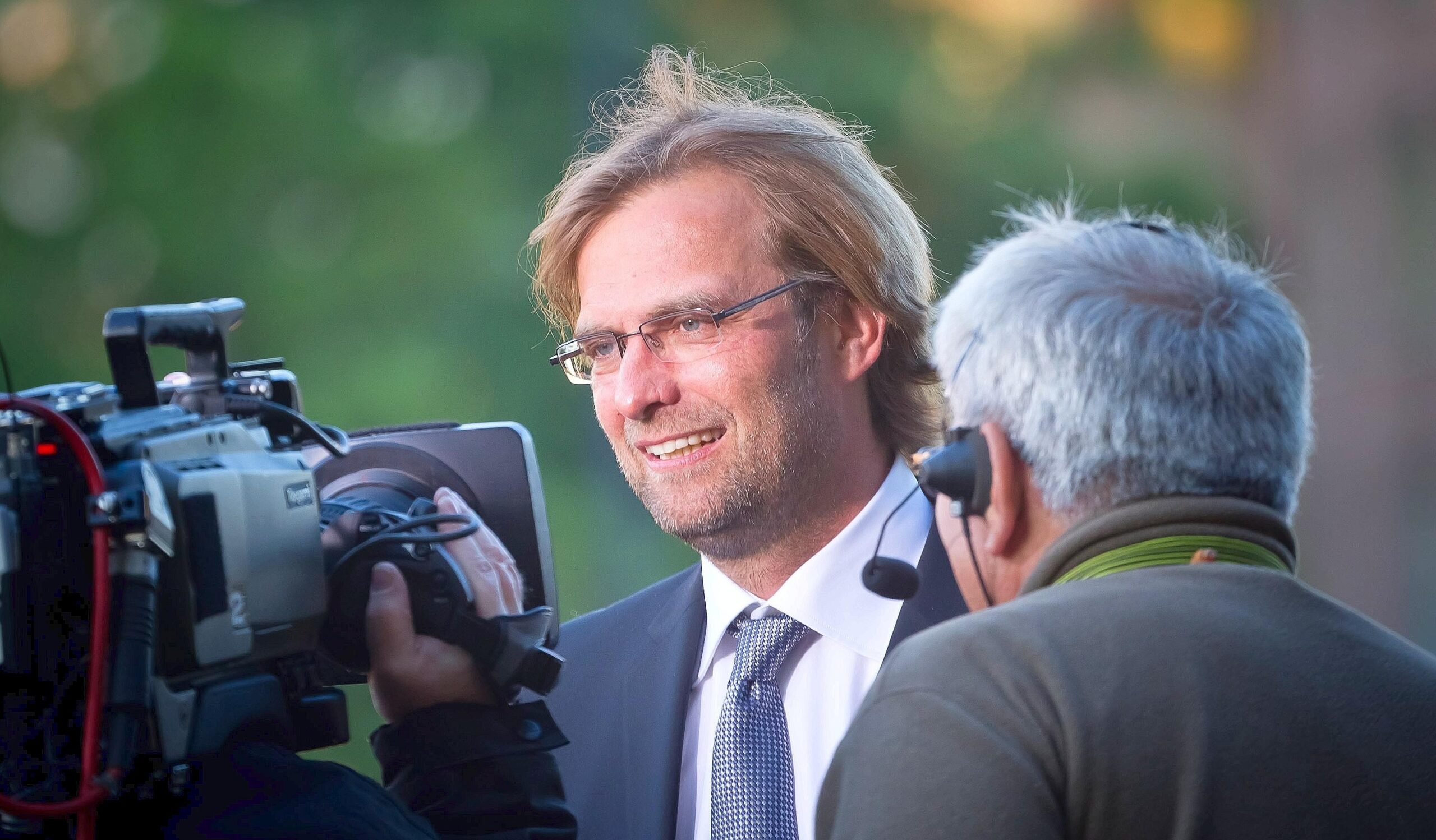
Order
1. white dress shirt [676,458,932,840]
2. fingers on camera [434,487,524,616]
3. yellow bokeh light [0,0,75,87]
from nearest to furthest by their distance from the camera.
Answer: fingers on camera [434,487,524,616] < white dress shirt [676,458,932,840] < yellow bokeh light [0,0,75,87]

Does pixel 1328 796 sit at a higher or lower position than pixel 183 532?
lower

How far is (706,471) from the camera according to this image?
7.22 feet

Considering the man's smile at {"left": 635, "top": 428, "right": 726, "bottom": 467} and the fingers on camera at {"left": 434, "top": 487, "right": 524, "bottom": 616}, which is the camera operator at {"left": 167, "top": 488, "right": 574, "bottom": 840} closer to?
the fingers on camera at {"left": 434, "top": 487, "right": 524, "bottom": 616}

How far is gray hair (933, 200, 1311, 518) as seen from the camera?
1262 millimetres

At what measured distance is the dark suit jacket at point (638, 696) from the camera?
6.75 ft

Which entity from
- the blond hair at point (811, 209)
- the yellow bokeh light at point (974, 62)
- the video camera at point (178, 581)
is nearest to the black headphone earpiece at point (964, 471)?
the video camera at point (178, 581)

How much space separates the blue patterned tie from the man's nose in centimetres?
40

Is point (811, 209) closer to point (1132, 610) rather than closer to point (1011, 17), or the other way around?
point (1132, 610)

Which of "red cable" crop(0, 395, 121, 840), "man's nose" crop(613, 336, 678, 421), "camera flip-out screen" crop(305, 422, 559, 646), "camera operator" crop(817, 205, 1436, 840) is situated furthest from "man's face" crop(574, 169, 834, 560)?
"red cable" crop(0, 395, 121, 840)

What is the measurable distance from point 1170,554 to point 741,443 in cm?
105

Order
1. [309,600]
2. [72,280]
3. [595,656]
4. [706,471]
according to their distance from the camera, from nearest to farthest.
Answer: [309,600] → [706,471] → [595,656] → [72,280]

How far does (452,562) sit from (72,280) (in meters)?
5.56

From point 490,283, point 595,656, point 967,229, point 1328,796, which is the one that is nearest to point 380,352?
point 490,283

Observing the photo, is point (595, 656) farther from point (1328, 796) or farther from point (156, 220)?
point (156, 220)
